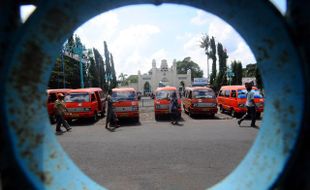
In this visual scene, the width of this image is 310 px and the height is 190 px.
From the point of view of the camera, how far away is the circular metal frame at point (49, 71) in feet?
6.29

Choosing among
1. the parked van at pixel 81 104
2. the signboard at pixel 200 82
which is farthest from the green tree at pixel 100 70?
the parked van at pixel 81 104

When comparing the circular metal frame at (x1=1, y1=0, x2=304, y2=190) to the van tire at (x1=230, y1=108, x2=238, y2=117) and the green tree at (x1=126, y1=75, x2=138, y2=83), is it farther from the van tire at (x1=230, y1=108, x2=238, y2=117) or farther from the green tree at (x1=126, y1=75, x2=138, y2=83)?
the green tree at (x1=126, y1=75, x2=138, y2=83)

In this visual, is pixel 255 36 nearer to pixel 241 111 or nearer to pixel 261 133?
pixel 261 133

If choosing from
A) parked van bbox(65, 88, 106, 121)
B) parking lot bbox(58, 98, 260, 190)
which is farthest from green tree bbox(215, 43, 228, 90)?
parking lot bbox(58, 98, 260, 190)

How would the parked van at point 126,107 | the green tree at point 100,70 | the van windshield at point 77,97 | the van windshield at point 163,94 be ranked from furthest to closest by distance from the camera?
the green tree at point 100,70, the van windshield at point 163,94, the van windshield at point 77,97, the parked van at point 126,107

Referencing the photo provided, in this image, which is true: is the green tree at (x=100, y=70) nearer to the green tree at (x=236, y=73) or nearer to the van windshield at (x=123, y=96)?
the green tree at (x=236, y=73)

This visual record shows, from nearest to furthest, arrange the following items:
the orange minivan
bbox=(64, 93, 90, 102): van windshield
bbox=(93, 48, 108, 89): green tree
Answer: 1. bbox=(64, 93, 90, 102): van windshield
2. the orange minivan
3. bbox=(93, 48, 108, 89): green tree

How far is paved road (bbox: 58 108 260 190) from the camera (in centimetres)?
544

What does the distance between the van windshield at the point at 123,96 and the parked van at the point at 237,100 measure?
6.19 meters

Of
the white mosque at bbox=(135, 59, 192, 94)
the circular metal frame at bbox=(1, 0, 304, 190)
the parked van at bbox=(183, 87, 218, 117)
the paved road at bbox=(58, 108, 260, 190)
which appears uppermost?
the white mosque at bbox=(135, 59, 192, 94)

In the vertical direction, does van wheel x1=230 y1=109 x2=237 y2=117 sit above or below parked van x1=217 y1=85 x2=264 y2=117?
below

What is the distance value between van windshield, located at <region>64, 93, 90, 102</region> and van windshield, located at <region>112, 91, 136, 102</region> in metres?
1.64

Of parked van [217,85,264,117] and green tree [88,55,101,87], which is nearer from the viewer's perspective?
parked van [217,85,264,117]

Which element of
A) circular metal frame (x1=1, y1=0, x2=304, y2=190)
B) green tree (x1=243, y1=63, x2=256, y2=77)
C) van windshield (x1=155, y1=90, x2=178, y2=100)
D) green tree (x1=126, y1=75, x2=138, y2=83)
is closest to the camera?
circular metal frame (x1=1, y1=0, x2=304, y2=190)
